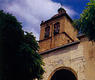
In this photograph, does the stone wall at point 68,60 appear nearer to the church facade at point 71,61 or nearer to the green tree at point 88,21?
the church facade at point 71,61

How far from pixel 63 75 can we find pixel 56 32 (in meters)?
9.86

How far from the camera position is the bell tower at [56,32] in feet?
81.2

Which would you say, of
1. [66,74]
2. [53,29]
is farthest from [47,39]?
[66,74]

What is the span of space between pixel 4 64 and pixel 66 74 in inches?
338

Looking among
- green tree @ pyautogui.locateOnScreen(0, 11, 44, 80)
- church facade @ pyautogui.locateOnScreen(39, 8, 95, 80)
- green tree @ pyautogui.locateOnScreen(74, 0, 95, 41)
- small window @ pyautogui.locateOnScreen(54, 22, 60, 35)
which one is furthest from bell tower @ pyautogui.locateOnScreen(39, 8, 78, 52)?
green tree @ pyautogui.locateOnScreen(74, 0, 95, 41)

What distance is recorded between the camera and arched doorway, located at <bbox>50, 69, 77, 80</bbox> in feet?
51.3

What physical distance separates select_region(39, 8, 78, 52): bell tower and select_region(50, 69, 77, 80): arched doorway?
7.49 meters

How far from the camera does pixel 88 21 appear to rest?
8578 mm

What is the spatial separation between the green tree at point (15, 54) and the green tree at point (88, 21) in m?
3.03

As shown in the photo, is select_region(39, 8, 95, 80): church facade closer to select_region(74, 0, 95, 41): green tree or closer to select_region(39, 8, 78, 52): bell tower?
select_region(74, 0, 95, 41): green tree

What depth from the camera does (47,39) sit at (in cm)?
2608

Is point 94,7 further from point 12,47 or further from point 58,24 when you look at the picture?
point 58,24

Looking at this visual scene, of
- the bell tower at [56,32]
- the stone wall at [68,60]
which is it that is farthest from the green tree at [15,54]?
the bell tower at [56,32]

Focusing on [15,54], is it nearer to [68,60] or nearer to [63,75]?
[68,60]
